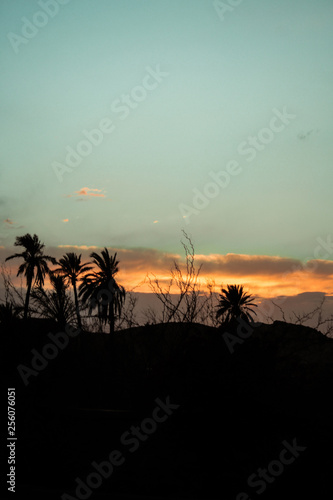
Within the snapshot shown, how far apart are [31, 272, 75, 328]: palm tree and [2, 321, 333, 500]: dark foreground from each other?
571 centimetres

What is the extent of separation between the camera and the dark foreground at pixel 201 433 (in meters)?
6.63

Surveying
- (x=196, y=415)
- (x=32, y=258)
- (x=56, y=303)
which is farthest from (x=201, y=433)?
(x=32, y=258)

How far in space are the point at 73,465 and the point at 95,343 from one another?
5636 millimetres

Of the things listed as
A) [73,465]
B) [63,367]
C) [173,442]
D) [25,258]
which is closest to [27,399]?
[63,367]

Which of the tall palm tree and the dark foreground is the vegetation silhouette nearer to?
the dark foreground

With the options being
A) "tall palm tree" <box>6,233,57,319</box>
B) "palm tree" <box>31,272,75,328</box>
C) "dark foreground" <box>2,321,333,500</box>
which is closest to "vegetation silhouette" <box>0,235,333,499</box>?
"dark foreground" <box>2,321,333,500</box>

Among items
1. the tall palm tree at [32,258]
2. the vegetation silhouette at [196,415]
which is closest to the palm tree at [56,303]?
the vegetation silhouette at [196,415]

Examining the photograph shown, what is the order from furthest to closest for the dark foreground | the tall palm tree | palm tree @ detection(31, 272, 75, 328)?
1. the tall palm tree
2. palm tree @ detection(31, 272, 75, 328)
3. the dark foreground

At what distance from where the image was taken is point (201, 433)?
7301 mm

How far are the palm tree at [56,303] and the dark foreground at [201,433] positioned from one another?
5.71 metres

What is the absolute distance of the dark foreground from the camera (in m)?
6.63

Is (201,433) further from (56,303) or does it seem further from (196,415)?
(56,303)

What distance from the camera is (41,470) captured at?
23.5 ft

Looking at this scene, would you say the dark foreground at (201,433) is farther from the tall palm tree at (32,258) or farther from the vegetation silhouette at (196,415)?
the tall palm tree at (32,258)
